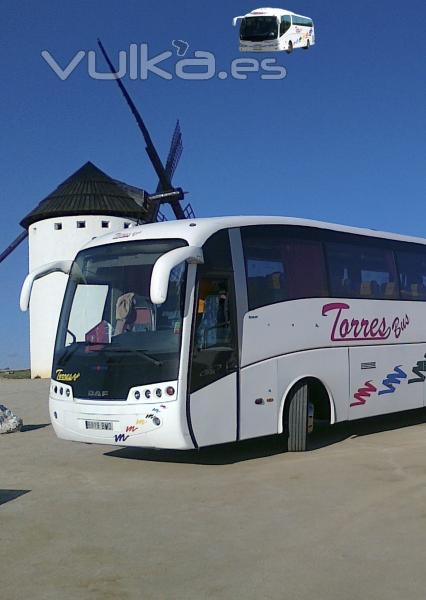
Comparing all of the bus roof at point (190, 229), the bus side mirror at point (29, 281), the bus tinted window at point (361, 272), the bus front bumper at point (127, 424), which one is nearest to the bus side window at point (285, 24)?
the bus tinted window at point (361, 272)

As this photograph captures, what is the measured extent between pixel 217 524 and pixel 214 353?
286 centimetres

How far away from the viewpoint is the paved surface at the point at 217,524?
15.6 ft

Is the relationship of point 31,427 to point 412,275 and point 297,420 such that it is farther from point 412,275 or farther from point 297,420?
point 412,275

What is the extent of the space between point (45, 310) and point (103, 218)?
6209 mm

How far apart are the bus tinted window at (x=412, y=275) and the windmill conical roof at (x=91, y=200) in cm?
3031

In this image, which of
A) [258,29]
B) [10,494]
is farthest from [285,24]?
[10,494]

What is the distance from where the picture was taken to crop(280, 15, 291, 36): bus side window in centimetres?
2026

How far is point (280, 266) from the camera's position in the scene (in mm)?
9914

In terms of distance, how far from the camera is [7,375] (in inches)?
1804

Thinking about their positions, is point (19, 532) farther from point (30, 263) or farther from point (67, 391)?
point (30, 263)

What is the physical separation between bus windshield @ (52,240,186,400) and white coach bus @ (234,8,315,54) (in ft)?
36.8

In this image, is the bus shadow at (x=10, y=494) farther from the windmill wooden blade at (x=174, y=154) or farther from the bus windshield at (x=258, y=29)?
the windmill wooden blade at (x=174, y=154)

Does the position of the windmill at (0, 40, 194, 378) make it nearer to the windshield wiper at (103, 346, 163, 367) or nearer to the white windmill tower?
the white windmill tower

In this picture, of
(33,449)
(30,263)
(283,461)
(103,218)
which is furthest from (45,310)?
(283,461)
